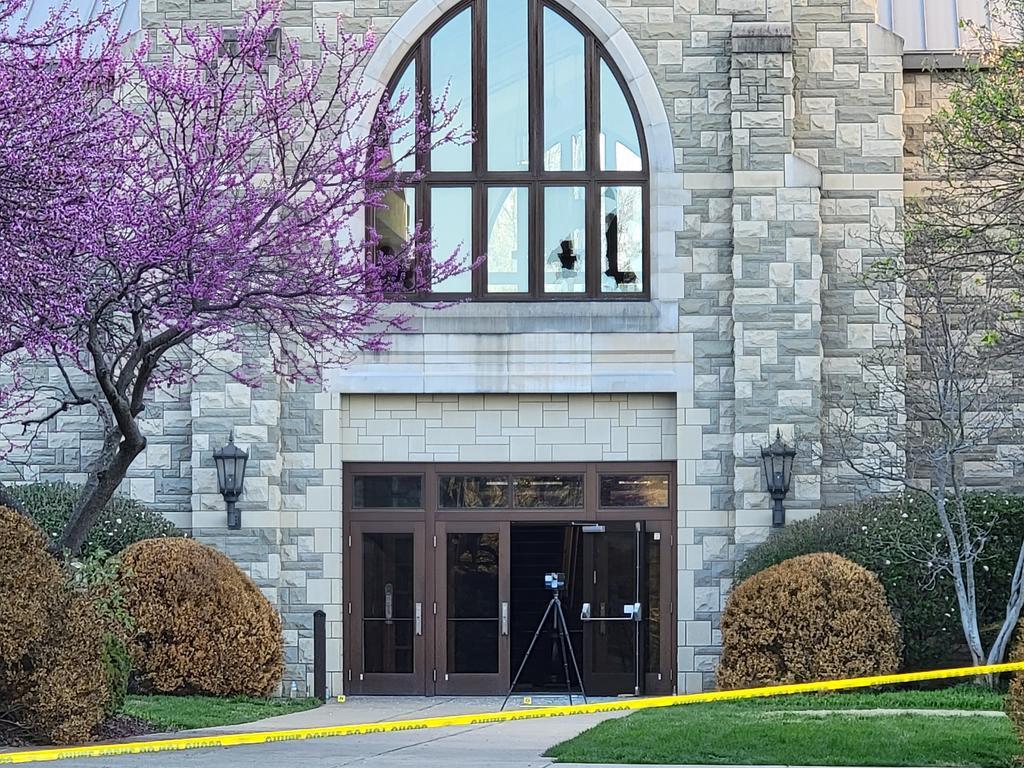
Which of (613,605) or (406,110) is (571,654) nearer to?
(613,605)

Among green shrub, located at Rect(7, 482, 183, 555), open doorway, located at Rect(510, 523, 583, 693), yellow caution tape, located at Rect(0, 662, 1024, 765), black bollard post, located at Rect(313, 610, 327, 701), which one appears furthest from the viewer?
open doorway, located at Rect(510, 523, 583, 693)

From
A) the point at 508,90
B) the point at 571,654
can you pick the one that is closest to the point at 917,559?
the point at 571,654

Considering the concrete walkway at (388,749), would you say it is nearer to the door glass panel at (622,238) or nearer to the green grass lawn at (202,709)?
the green grass lawn at (202,709)

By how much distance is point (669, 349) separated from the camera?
20.5 m

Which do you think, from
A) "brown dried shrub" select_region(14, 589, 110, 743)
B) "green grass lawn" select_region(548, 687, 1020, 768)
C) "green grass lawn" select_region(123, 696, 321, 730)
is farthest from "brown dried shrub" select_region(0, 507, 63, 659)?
"green grass lawn" select_region(548, 687, 1020, 768)

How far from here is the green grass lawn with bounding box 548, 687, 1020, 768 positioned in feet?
40.2

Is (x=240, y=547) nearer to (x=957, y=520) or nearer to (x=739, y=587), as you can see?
(x=739, y=587)

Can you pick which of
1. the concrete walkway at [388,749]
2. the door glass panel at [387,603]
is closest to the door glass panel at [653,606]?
the door glass panel at [387,603]

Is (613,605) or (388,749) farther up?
(613,605)

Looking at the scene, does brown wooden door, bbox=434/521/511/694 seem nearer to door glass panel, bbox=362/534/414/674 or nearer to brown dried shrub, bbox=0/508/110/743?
door glass panel, bbox=362/534/414/674

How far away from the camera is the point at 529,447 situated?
20703mm

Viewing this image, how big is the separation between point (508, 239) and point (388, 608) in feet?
15.7

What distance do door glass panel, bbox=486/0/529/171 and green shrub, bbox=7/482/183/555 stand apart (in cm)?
596

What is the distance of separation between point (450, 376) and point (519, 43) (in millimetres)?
4214
